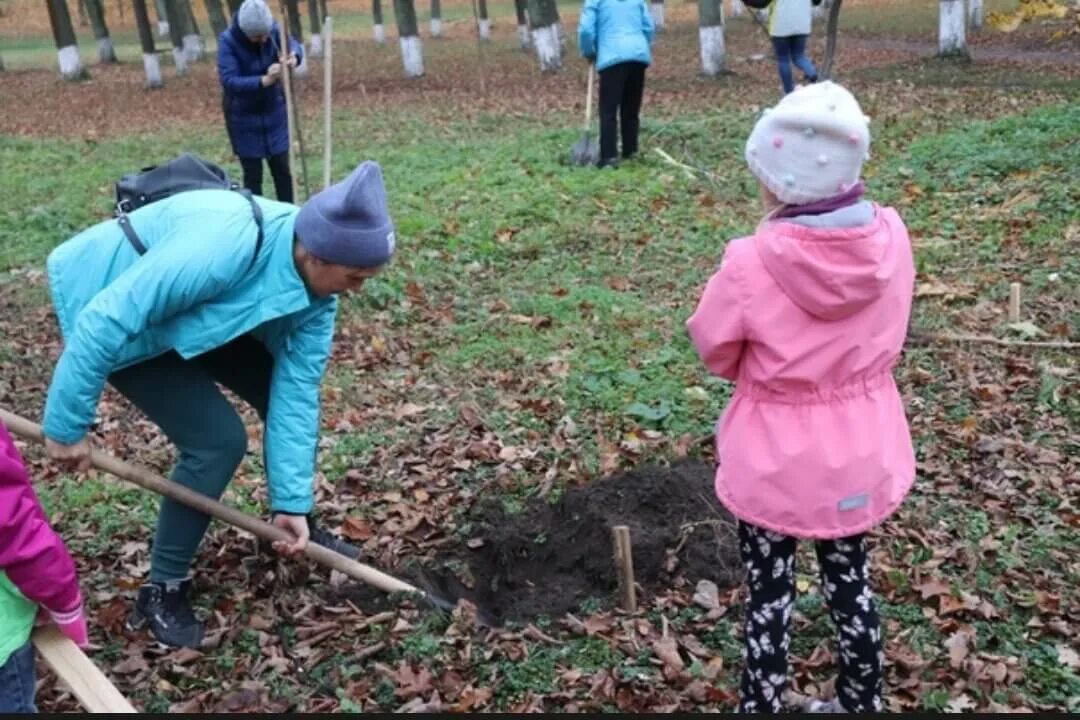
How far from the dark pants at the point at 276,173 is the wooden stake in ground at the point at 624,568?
598 centimetres

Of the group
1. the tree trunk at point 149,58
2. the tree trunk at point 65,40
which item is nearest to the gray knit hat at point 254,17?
the tree trunk at point 149,58

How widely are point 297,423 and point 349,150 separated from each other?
11.0 metres

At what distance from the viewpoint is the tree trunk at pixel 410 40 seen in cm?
2250

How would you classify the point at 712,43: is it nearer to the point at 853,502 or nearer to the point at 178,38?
the point at 178,38

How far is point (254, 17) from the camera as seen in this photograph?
8.37 meters

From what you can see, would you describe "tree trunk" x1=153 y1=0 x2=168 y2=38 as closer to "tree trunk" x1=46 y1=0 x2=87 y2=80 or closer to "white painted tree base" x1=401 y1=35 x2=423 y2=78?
"tree trunk" x1=46 y1=0 x2=87 y2=80

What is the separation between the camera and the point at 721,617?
148 inches

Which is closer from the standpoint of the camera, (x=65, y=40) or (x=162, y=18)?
(x=65, y=40)

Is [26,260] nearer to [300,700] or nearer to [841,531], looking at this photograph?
[300,700]

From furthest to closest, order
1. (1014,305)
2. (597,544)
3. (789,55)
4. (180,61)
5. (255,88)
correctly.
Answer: (180,61), (789,55), (255,88), (1014,305), (597,544)

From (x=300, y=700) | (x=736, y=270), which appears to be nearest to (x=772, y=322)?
(x=736, y=270)

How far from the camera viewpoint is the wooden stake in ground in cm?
365

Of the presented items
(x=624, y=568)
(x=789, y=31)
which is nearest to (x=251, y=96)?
(x=624, y=568)

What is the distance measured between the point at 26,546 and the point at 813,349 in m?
1.79
